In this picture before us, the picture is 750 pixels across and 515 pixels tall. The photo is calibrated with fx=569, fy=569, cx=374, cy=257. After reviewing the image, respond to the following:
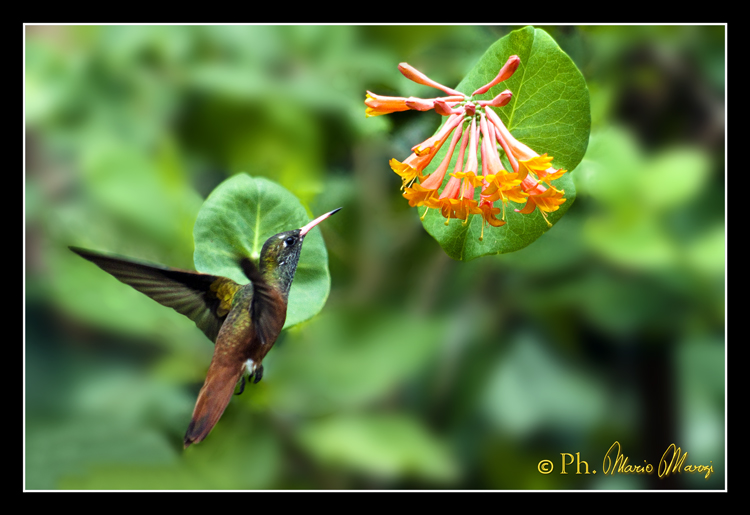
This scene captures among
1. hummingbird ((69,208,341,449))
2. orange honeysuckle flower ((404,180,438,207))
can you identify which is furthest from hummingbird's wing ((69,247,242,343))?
orange honeysuckle flower ((404,180,438,207))

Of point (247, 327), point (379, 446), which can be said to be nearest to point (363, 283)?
point (379, 446)

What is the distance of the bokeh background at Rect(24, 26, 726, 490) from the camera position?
734mm

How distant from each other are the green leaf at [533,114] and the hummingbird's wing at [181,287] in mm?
208

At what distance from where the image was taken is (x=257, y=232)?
0.54 metres

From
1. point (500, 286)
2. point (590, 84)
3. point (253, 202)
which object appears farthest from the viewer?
point (500, 286)

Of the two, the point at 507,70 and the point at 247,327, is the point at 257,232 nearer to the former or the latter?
the point at 247,327

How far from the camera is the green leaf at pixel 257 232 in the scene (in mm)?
524

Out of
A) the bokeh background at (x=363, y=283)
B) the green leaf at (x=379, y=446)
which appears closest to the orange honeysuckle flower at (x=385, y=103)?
the bokeh background at (x=363, y=283)

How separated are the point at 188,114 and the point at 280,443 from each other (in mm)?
508

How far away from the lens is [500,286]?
2.63 feet

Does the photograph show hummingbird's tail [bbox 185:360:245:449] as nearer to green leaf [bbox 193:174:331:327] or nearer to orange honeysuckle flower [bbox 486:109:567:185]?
green leaf [bbox 193:174:331:327]

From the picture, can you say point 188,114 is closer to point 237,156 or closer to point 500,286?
point 237,156

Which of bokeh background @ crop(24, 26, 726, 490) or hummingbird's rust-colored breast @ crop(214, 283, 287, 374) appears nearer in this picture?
hummingbird's rust-colored breast @ crop(214, 283, 287, 374)

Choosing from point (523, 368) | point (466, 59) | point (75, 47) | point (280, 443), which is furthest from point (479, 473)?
point (75, 47)
